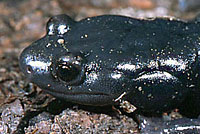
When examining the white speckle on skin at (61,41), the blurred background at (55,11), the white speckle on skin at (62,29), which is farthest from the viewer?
the blurred background at (55,11)

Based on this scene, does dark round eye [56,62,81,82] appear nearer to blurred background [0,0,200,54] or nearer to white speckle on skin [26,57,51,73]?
white speckle on skin [26,57,51,73]

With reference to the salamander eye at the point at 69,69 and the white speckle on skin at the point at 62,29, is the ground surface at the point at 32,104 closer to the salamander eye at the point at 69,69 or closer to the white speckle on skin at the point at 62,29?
the salamander eye at the point at 69,69

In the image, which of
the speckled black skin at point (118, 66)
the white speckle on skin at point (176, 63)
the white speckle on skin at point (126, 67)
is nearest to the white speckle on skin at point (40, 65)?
the speckled black skin at point (118, 66)

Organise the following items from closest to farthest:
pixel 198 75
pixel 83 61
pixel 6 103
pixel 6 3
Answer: pixel 83 61 < pixel 198 75 < pixel 6 103 < pixel 6 3

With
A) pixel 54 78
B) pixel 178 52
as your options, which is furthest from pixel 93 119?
pixel 178 52

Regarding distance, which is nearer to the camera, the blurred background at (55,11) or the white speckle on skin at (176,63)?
the white speckle on skin at (176,63)

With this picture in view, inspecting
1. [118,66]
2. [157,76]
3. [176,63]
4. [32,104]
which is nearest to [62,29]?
[118,66]

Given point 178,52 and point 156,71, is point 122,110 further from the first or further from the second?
point 178,52

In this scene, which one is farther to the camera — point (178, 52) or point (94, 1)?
point (94, 1)

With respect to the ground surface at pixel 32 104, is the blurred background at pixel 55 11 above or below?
above
